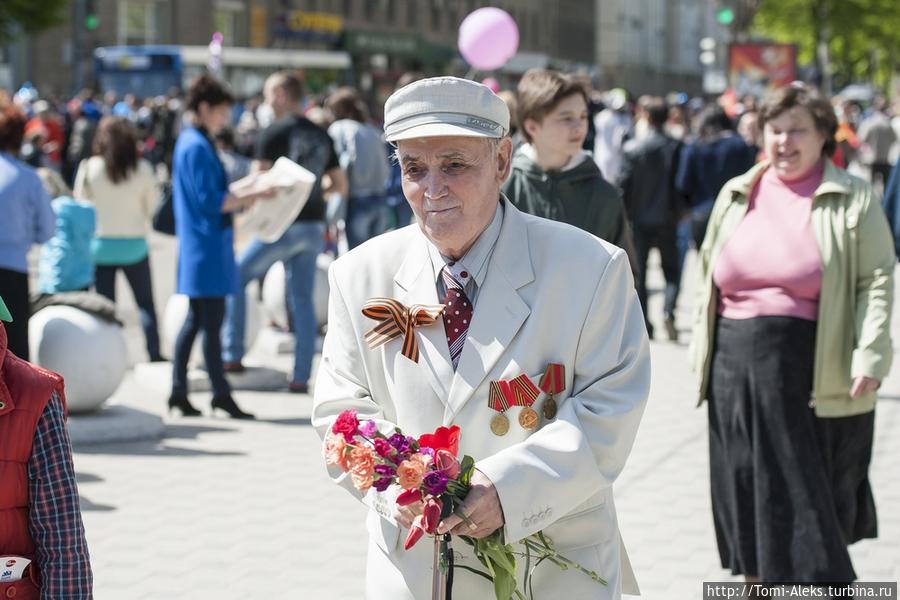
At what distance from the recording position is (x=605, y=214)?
566cm

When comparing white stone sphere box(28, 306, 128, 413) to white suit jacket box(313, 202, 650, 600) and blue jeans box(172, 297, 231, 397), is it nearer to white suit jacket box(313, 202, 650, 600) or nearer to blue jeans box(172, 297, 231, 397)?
blue jeans box(172, 297, 231, 397)

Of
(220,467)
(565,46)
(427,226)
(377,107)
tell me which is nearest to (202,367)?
(220,467)

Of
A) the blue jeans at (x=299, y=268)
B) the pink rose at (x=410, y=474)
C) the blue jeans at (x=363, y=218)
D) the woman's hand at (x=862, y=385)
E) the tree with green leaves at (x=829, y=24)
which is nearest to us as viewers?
the pink rose at (x=410, y=474)

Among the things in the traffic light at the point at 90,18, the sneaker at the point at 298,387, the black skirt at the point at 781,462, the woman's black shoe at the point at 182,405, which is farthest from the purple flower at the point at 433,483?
the traffic light at the point at 90,18

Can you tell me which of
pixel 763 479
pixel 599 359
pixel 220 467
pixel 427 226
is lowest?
pixel 220 467

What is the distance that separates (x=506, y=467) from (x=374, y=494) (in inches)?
11.3

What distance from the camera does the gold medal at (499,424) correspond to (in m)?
3.06

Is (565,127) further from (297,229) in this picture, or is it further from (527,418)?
(297,229)

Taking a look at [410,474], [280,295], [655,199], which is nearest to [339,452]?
[410,474]

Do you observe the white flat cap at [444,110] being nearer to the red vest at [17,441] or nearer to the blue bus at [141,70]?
the red vest at [17,441]

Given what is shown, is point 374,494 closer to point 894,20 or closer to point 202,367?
point 202,367

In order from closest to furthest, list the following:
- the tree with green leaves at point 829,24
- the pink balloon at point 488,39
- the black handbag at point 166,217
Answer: the black handbag at point 166,217
the pink balloon at point 488,39
the tree with green leaves at point 829,24

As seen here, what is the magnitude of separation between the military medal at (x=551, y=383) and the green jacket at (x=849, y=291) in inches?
93.1

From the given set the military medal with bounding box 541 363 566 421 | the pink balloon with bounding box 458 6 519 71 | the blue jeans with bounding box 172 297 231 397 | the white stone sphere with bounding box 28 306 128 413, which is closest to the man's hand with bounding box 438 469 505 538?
the military medal with bounding box 541 363 566 421
